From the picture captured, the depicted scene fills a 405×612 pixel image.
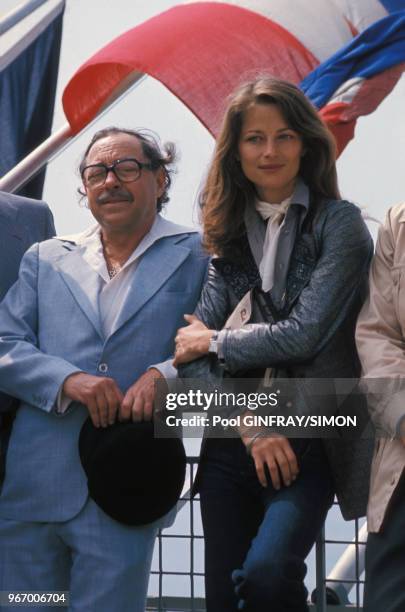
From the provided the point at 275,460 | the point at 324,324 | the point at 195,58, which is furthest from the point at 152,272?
the point at 195,58

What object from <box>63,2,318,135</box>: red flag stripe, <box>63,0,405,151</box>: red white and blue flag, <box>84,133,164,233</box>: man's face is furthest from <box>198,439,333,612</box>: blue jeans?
<box>63,2,318,135</box>: red flag stripe

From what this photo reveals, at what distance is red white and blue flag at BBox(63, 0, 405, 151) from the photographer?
910cm

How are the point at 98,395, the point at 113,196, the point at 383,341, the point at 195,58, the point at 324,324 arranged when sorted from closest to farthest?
1. the point at 383,341
2. the point at 324,324
3. the point at 98,395
4. the point at 113,196
5. the point at 195,58

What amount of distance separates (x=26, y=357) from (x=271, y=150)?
1.23m

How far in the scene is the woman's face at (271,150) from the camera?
15.6 ft

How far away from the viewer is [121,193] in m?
5.22

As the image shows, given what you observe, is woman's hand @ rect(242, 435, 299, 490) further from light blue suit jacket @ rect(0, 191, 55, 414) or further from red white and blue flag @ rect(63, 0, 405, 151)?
red white and blue flag @ rect(63, 0, 405, 151)

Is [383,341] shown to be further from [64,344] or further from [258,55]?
[258,55]

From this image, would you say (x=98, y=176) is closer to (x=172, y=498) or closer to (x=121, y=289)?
(x=121, y=289)

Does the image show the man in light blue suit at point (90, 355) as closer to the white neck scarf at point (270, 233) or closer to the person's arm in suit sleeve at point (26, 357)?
the person's arm in suit sleeve at point (26, 357)

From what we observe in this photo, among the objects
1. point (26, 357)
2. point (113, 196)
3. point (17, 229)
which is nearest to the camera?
point (26, 357)

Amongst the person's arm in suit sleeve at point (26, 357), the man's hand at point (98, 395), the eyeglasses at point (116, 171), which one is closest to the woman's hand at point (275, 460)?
the man's hand at point (98, 395)

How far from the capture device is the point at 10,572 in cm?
492

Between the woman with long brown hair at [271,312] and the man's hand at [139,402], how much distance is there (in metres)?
0.20
